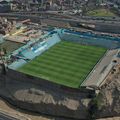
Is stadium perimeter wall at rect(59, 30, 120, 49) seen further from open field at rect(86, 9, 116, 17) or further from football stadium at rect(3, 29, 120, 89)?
open field at rect(86, 9, 116, 17)

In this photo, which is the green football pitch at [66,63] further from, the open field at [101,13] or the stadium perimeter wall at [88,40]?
the open field at [101,13]

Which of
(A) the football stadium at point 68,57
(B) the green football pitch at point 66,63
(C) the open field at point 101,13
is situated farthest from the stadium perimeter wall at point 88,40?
(C) the open field at point 101,13

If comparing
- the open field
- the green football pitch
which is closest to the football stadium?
the green football pitch

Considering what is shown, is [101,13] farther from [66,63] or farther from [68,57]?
[66,63]

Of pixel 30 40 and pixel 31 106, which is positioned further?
pixel 30 40

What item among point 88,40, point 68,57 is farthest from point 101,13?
point 68,57

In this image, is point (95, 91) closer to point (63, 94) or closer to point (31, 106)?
point (63, 94)

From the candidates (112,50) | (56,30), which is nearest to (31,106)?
(112,50)
